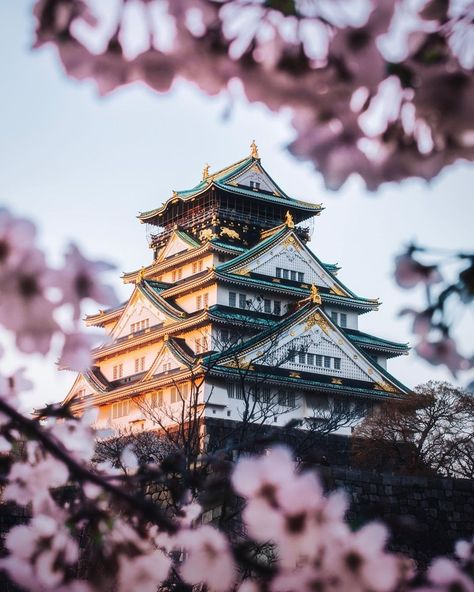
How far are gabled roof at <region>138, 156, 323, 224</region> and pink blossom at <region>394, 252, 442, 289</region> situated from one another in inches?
1272

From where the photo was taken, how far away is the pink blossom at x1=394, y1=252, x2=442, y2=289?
232cm

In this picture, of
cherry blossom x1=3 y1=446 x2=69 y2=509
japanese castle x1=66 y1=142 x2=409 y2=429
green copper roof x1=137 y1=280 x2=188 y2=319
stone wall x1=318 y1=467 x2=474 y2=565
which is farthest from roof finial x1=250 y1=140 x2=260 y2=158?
cherry blossom x1=3 y1=446 x2=69 y2=509

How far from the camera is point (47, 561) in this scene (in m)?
2.23

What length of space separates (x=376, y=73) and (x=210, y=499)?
1215 millimetres

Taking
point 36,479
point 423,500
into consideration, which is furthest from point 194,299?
point 36,479

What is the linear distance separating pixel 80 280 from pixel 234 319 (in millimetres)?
27478

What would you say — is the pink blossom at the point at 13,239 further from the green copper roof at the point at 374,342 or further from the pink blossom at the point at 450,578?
the green copper roof at the point at 374,342

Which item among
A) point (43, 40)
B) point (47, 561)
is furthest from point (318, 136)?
point (47, 561)

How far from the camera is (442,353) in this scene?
7.96 feet

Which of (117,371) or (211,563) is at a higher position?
(117,371)

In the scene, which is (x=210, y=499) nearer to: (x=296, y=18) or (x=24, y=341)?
(x=24, y=341)

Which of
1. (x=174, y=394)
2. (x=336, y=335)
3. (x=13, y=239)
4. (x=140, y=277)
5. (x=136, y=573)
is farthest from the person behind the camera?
(x=140, y=277)

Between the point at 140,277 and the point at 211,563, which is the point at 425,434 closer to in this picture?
the point at 140,277

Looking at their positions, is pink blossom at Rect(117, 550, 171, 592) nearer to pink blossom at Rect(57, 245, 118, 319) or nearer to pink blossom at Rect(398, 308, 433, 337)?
pink blossom at Rect(57, 245, 118, 319)
